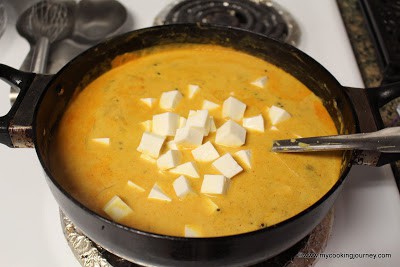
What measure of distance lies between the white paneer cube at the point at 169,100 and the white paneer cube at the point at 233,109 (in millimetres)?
113

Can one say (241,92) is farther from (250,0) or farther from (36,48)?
(36,48)

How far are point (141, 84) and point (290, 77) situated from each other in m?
0.37

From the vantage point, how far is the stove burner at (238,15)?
157cm

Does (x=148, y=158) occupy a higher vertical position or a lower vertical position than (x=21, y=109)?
lower

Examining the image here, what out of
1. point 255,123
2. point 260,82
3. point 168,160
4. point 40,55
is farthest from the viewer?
point 40,55

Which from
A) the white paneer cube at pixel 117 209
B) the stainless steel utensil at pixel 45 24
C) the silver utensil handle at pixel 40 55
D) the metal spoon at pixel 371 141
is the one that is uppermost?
the metal spoon at pixel 371 141

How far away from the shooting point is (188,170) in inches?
40.1

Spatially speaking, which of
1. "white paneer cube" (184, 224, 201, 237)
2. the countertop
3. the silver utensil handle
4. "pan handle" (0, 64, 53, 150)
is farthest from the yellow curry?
the countertop

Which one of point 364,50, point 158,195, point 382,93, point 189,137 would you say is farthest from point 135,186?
point 364,50

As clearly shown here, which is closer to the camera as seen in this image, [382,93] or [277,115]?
[382,93]

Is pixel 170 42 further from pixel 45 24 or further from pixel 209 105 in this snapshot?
pixel 45 24

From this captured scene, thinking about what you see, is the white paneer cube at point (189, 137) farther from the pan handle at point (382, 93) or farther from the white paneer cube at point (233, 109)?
the pan handle at point (382, 93)

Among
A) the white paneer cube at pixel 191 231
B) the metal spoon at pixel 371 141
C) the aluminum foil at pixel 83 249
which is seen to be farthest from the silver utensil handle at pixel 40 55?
the metal spoon at pixel 371 141

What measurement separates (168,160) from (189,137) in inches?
2.8
